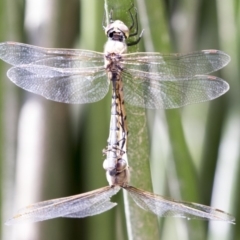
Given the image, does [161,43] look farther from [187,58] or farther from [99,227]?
[99,227]

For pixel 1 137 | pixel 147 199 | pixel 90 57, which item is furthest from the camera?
pixel 1 137

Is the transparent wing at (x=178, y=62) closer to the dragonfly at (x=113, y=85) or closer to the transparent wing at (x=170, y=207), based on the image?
the dragonfly at (x=113, y=85)

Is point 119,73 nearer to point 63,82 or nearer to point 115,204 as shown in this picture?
point 63,82

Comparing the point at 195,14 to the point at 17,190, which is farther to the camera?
the point at 195,14

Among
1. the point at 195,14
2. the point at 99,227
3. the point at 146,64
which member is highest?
the point at 195,14

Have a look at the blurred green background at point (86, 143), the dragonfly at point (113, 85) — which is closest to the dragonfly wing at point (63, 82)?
the dragonfly at point (113, 85)

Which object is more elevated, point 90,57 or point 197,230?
point 90,57

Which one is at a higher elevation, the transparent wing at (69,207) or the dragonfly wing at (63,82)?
the dragonfly wing at (63,82)

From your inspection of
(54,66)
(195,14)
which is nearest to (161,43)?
(54,66)
